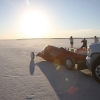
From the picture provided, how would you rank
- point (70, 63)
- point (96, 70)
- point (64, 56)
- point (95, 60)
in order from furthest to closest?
point (64, 56) < point (70, 63) < point (95, 60) < point (96, 70)

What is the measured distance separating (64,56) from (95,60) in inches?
116

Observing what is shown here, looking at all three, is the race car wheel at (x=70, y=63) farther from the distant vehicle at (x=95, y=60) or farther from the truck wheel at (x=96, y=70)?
the truck wheel at (x=96, y=70)

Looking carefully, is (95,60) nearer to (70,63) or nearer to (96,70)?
(96,70)

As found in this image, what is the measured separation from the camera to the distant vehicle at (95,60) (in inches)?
220

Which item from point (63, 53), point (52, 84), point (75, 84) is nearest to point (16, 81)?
point (52, 84)

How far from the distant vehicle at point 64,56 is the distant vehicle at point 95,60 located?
0.98 meters

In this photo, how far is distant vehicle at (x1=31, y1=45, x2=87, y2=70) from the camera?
765 centimetres

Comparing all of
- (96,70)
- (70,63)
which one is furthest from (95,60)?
(70,63)

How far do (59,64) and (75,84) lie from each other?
4033 mm

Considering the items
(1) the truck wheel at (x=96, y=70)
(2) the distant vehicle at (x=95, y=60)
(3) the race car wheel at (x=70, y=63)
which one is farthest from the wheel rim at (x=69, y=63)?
(1) the truck wheel at (x=96, y=70)

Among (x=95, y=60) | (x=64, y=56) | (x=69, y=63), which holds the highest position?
(x=95, y=60)

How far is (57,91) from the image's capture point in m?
4.64

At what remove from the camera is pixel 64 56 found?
8.58 m

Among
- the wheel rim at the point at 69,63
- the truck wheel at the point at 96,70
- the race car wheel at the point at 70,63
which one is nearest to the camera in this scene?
the truck wheel at the point at 96,70
